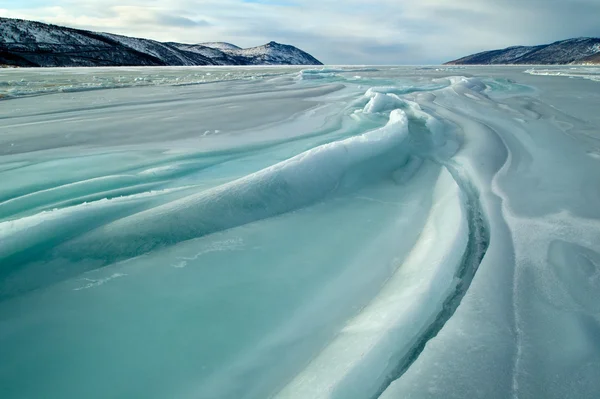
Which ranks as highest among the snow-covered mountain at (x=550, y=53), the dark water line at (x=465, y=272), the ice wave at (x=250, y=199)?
the snow-covered mountain at (x=550, y=53)

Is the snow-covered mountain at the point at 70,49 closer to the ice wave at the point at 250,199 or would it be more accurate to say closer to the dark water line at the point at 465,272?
the ice wave at the point at 250,199

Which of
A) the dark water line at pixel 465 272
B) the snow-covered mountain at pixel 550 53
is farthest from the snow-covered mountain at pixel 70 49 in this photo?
the snow-covered mountain at pixel 550 53

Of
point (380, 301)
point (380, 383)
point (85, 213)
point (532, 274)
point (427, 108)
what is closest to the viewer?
point (380, 383)

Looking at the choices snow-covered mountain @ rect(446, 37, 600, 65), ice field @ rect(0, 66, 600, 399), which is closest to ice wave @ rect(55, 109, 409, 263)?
ice field @ rect(0, 66, 600, 399)

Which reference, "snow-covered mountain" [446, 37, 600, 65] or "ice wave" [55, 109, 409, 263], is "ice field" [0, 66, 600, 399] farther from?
"snow-covered mountain" [446, 37, 600, 65]

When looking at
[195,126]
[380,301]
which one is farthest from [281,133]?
[380,301]

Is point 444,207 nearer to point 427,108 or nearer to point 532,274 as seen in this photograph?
point 532,274

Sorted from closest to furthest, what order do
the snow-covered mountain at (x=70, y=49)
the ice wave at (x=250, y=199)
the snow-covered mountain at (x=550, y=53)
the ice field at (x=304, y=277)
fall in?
the ice field at (x=304, y=277) < the ice wave at (x=250, y=199) < the snow-covered mountain at (x=70, y=49) < the snow-covered mountain at (x=550, y=53)

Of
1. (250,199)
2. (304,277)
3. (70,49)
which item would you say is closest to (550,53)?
(70,49)
